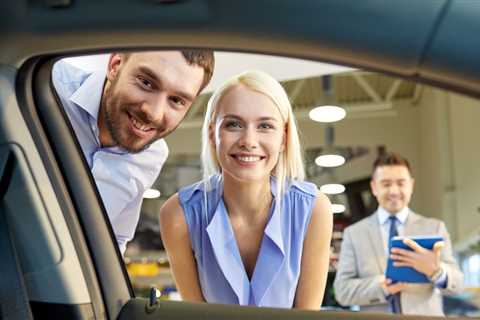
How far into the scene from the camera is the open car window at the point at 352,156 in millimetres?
1205

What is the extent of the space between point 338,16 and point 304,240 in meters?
0.72

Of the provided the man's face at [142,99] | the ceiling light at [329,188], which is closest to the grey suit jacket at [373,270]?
the ceiling light at [329,188]

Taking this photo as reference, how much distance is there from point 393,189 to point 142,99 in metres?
1.15

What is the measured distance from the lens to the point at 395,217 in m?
2.05

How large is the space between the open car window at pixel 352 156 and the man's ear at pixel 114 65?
0.04 ft

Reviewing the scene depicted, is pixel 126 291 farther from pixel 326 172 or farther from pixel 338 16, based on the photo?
pixel 326 172

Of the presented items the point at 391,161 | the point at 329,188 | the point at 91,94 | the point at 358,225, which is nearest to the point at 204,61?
the point at 91,94

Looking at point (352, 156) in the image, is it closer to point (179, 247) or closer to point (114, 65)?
point (179, 247)

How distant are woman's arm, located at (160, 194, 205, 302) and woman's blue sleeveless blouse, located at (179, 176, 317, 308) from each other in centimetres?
1

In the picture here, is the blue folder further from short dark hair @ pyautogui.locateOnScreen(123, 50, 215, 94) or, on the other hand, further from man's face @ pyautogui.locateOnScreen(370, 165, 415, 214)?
short dark hair @ pyautogui.locateOnScreen(123, 50, 215, 94)

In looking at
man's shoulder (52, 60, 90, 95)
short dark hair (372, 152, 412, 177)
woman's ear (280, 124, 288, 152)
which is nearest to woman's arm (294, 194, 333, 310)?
woman's ear (280, 124, 288, 152)

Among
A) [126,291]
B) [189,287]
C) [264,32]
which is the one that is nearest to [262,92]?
[189,287]

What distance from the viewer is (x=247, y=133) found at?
47.8 inches

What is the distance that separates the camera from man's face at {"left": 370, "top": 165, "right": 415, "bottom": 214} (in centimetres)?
205
